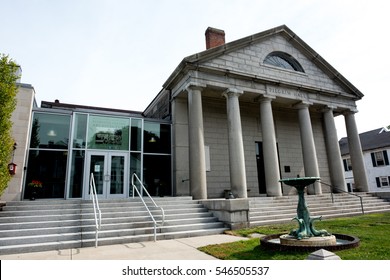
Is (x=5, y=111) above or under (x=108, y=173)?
above

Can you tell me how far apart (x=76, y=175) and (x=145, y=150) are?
12.2 feet

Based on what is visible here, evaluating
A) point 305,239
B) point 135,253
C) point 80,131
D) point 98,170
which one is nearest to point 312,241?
point 305,239

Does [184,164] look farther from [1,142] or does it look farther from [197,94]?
[1,142]

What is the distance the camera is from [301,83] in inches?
655

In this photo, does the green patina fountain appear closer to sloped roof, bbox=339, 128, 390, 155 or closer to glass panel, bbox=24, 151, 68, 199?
glass panel, bbox=24, 151, 68, 199

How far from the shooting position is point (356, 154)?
1767cm

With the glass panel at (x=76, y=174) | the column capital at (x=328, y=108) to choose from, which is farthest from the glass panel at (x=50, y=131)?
the column capital at (x=328, y=108)

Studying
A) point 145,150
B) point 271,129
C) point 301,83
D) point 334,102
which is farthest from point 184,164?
point 334,102

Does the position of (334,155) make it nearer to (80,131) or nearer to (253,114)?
(253,114)

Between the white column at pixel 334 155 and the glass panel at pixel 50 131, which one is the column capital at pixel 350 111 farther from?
the glass panel at pixel 50 131

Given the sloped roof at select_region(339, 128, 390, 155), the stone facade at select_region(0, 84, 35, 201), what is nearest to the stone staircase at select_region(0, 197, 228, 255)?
the stone facade at select_region(0, 84, 35, 201)

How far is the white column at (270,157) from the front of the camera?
13.6 metres

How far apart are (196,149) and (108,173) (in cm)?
478

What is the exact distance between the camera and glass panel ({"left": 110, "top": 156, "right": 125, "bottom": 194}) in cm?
1309
